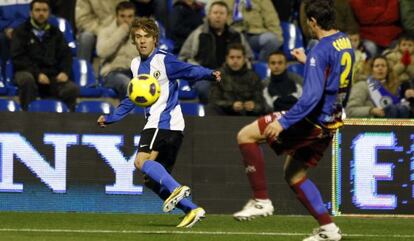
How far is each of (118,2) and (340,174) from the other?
15.5ft

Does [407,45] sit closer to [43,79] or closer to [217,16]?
[217,16]

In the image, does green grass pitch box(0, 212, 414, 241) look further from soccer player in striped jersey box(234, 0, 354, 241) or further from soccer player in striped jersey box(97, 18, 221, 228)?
soccer player in striped jersey box(234, 0, 354, 241)

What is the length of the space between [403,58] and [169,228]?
6520 millimetres

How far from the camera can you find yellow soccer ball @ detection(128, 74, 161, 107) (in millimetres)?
10875

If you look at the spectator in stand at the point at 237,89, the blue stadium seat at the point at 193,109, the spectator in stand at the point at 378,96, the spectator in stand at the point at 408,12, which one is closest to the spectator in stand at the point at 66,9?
the blue stadium seat at the point at 193,109

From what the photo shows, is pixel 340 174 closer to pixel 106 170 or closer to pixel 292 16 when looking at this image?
pixel 106 170

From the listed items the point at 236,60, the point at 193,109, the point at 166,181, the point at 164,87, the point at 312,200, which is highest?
the point at 164,87

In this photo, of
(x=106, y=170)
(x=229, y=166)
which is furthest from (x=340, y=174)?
(x=106, y=170)

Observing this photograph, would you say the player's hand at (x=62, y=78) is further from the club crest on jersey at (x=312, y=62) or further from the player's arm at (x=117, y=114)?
the club crest on jersey at (x=312, y=62)

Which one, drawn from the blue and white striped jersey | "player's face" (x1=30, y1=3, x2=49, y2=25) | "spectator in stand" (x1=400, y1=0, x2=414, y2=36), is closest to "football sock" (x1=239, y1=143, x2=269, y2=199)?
the blue and white striped jersey

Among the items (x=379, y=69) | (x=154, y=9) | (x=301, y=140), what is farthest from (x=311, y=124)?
(x=154, y=9)

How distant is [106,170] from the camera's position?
13.7 meters

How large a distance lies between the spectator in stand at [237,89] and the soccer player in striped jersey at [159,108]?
348 centimetres

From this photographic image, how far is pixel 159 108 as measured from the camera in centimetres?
1117
